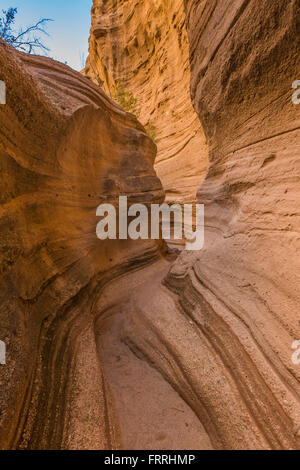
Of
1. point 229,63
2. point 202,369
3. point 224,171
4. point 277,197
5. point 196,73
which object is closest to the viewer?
point 202,369

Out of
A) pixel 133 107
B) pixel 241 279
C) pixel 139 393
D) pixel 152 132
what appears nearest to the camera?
pixel 139 393

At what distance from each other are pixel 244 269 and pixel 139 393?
4.60 feet

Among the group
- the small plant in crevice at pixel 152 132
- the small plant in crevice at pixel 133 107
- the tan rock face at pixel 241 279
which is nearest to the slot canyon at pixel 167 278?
the tan rock face at pixel 241 279

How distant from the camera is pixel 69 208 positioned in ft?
8.20

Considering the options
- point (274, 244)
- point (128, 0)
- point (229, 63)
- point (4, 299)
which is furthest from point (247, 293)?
point (128, 0)

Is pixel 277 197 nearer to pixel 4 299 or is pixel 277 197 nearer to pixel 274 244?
pixel 274 244

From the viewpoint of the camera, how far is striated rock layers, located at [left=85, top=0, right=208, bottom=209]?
7094mm

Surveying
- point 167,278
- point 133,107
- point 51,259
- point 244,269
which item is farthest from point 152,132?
point 244,269

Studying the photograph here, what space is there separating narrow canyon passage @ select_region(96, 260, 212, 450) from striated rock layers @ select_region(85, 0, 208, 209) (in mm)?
4753

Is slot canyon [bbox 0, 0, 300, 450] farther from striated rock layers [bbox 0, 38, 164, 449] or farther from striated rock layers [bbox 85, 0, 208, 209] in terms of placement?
striated rock layers [bbox 85, 0, 208, 209]

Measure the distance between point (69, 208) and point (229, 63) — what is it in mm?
2435

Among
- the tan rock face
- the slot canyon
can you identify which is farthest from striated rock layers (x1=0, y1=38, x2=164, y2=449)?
the tan rock face

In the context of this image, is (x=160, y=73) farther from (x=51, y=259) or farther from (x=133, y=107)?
(x=51, y=259)

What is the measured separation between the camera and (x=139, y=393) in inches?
67.4
